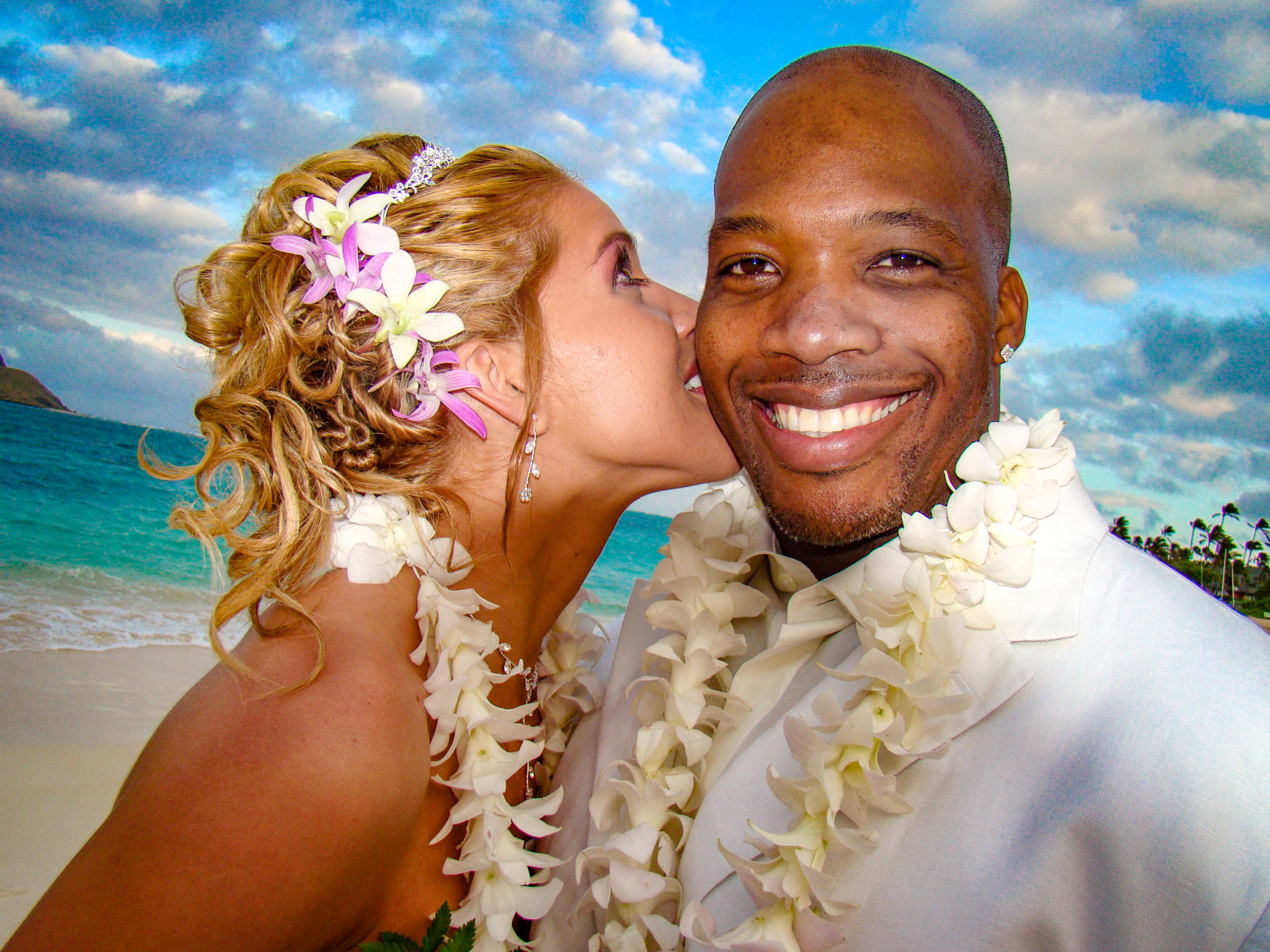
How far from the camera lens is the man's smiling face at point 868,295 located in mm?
2189

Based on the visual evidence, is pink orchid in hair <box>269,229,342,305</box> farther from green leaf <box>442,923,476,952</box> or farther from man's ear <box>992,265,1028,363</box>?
man's ear <box>992,265,1028,363</box>

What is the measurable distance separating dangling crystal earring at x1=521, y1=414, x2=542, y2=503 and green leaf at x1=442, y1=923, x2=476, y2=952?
52.7 inches

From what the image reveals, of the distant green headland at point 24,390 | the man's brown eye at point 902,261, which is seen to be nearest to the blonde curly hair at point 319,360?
the man's brown eye at point 902,261

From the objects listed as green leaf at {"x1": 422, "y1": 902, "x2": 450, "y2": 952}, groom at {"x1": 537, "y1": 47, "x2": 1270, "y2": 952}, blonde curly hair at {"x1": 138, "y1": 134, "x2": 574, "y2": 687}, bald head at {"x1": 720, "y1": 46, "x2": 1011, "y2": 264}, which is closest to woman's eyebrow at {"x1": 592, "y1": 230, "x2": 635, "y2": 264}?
blonde curly hair at {"x1": 138, "y1": 134, "x2": 574, "y2": 687}

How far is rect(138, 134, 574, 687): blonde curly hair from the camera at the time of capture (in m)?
2.21

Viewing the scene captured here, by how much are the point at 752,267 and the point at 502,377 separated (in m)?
0.87

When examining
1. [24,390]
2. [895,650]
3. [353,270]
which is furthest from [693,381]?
[24,390]

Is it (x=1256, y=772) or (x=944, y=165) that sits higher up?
(x=944, y=165)

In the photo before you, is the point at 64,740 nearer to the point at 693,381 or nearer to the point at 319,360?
the point at 319,360

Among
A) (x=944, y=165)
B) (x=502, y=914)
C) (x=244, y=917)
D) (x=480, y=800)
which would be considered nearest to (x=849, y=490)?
(x=944, y=165)

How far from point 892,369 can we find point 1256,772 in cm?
121

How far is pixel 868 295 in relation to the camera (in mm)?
2215

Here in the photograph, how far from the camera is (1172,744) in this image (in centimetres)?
139

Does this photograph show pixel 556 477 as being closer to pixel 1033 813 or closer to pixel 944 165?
pixel 944 165
